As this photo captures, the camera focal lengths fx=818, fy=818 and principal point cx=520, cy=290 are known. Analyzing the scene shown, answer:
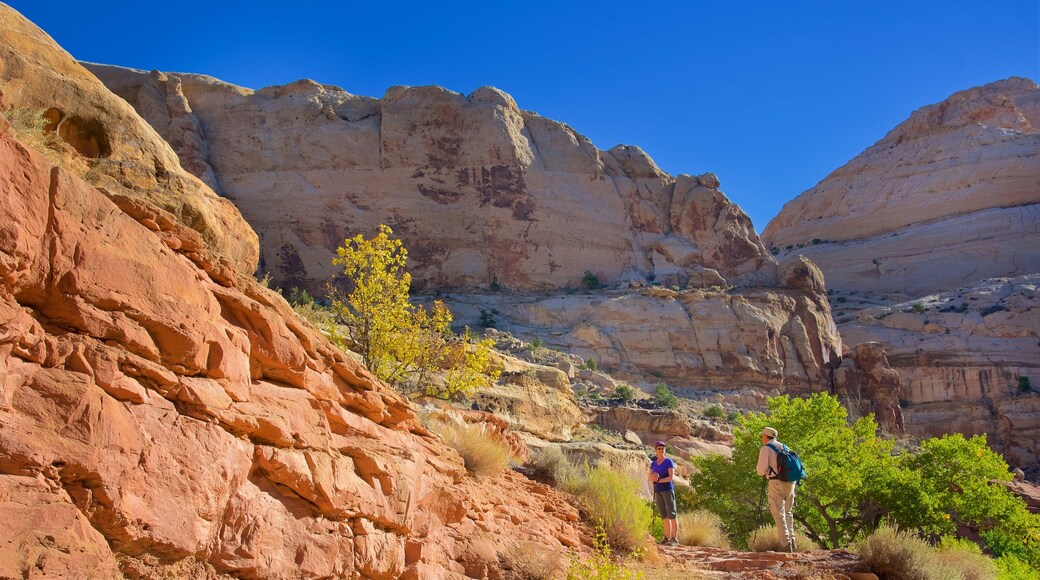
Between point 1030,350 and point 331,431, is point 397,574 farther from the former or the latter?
point 1030,350

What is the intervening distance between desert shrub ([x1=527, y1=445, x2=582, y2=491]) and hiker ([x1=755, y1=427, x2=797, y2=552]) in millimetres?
2646

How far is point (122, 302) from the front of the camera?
18.6 feet

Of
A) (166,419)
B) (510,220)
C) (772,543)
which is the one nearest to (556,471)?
(772,543)

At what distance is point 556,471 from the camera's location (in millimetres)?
12000

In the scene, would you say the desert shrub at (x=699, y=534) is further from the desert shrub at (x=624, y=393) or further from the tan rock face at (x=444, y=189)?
the tan rock face at (x=444, y=189)

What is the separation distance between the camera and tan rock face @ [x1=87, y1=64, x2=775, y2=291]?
55.2m

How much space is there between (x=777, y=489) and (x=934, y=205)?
88.4 metres

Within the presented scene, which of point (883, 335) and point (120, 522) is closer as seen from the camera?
point (120, 522)

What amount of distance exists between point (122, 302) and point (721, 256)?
60.8m

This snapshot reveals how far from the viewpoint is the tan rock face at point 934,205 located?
79.9 m

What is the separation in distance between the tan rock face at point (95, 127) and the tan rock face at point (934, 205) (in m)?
79.5

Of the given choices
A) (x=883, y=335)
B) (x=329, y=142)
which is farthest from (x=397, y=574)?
(x=883, y=335)

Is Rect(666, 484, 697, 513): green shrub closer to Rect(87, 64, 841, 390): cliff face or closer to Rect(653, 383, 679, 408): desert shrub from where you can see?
Rect(653, 383, 679, 408): desert shrub

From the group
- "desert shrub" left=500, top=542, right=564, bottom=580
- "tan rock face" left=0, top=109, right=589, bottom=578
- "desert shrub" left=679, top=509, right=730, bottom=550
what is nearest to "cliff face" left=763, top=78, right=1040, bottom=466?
"desert shrub" left=679, top=509, right=730, bottom=550
